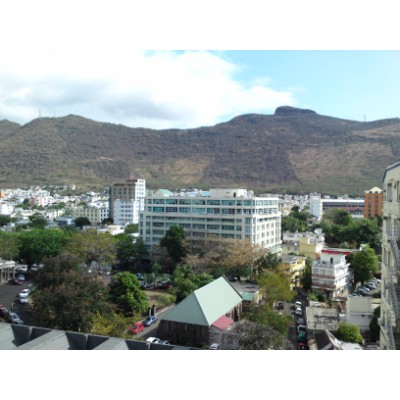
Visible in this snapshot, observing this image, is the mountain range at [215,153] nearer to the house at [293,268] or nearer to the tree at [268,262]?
the house at [293,268]

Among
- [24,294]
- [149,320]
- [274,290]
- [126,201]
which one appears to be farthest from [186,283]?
[126,201]

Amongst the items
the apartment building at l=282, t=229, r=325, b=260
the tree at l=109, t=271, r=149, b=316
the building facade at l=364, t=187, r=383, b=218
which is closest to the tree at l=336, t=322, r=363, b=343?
the tree at l=109, t=271, r=149, b=316

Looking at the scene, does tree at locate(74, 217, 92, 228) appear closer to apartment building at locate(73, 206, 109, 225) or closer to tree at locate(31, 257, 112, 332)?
apartment building at locate(73, 206, 109, 225)

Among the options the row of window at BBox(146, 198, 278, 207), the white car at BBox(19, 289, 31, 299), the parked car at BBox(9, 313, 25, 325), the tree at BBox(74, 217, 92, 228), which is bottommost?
the parked car at BBox(9, 313, 25, 325)

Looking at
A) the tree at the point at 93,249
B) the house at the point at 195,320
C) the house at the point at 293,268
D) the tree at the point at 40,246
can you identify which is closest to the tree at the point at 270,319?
the house at the point at 195,320

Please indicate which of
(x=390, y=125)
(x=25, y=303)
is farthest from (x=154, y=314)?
(x=390, y=125)

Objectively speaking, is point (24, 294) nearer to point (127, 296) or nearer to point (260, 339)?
A: point (127, 296)
